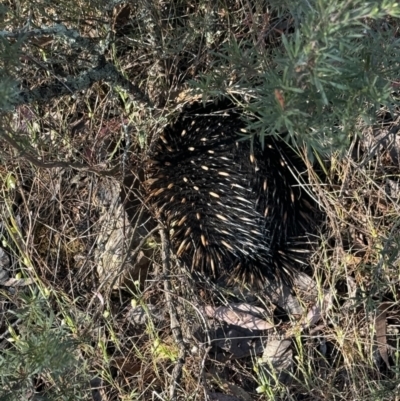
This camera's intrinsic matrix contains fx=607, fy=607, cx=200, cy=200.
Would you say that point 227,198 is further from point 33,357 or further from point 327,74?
point 327,74

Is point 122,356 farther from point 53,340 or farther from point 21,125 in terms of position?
point 21,125

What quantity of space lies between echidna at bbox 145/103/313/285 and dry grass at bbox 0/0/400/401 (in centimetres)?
8

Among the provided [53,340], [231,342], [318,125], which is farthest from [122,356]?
[318,125]

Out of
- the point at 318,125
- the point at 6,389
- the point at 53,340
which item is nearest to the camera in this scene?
the point at 318,125

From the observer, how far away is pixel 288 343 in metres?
→ 2.09

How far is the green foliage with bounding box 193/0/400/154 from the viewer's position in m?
0.91

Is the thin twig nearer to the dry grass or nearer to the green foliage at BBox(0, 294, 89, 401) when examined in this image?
the dry grass

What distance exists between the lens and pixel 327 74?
977 millimetres

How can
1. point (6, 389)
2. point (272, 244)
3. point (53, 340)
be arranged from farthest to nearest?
point (272, 244) < point (6, 389) < point (53, 340)

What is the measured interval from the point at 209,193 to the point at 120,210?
346 millimetres

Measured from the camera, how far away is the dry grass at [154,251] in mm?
1956

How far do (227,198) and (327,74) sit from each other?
1.04 metres

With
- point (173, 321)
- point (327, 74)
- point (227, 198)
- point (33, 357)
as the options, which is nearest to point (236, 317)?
point (173, 321)

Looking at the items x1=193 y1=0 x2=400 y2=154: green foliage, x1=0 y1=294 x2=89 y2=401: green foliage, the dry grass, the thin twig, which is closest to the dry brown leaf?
the dry grass
